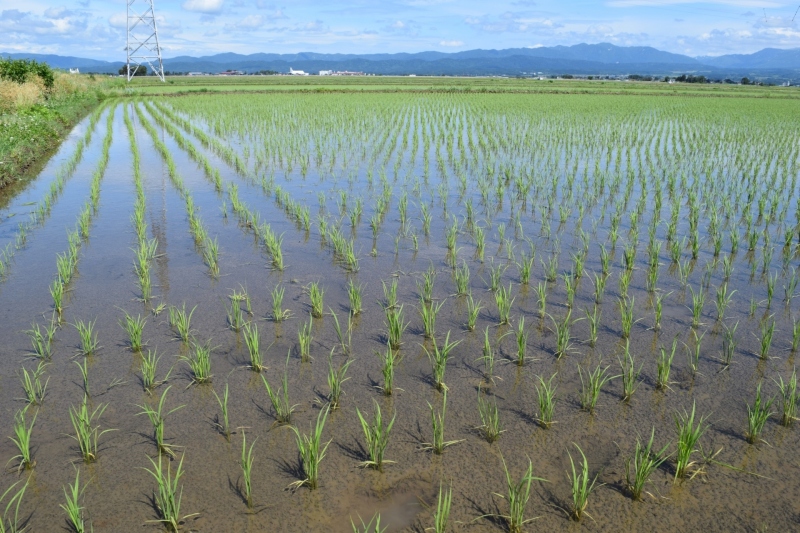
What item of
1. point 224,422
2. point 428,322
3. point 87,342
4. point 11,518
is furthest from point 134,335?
point 428,322

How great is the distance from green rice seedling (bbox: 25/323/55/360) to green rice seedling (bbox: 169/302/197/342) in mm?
718

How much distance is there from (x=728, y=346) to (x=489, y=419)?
5.79ft

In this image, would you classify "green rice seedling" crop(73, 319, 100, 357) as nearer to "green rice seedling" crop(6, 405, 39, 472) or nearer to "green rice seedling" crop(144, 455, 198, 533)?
"green rice seedling" crop(6, 405, 39, 472)

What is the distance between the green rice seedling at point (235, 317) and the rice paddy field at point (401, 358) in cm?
3

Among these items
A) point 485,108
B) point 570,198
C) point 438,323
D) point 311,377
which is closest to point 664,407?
point 438,323

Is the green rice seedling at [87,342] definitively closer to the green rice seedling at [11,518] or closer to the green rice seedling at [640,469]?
the green rice seedling at [11,518]

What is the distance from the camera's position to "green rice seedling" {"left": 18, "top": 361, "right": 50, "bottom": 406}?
9.83 ft

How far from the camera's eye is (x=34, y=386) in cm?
312

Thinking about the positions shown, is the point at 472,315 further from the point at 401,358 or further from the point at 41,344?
the point at 41,344

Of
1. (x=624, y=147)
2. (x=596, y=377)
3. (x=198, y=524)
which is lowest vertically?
(x=198, y=524)

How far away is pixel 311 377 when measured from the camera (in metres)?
3.29

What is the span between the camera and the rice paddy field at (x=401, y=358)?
236 cm

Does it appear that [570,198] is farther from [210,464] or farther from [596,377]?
[210,464]

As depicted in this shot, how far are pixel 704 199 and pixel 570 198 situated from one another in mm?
1689
